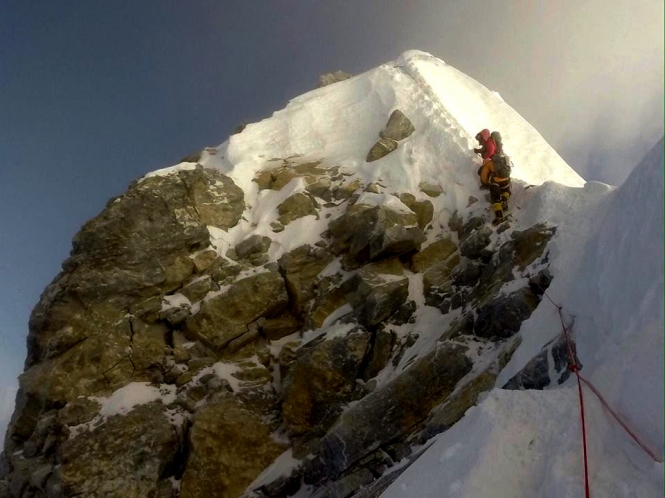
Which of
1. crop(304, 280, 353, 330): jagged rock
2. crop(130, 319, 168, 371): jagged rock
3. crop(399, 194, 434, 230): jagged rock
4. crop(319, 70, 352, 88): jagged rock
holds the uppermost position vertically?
crop(319, 70, 352, 88): jagged rock

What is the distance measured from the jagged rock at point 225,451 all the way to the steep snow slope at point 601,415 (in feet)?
22.0

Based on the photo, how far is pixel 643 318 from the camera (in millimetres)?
4566

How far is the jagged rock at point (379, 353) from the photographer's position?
11763mm

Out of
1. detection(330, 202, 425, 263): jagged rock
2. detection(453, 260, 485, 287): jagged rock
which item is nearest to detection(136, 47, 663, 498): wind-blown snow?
detection(330, 202, 425, 263): jagged rock

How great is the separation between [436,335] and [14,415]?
12550 mm

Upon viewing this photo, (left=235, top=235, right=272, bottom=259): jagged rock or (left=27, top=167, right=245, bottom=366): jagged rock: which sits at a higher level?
(left=27, top=167, right=245, bottom=366): jagged rock

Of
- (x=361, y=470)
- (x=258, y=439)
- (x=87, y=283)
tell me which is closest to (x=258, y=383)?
(x=258, y=439)

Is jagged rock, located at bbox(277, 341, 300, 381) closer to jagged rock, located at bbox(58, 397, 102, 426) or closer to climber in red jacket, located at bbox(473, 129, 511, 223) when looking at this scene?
jagged rock, located at bbox(58, 397, 102, 426)

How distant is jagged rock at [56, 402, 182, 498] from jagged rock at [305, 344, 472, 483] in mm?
4125

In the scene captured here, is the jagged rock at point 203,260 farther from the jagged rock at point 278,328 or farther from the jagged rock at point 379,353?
the jagged rock at point 379,353

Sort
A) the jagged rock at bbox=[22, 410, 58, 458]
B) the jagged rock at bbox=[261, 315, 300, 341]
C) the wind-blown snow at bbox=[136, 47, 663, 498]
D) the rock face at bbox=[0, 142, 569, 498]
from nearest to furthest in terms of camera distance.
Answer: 1. the wind-blown snow at bbox=[136, 47, 663, 498]
2. the rock face at bbox=[0, 142, 569, 498]
3. the jagged rock at bbox=[22, 410, 58, 458]
4. the jagged rock at bbox=[261, 315, 300, 341]

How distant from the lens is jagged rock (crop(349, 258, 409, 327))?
490 inches

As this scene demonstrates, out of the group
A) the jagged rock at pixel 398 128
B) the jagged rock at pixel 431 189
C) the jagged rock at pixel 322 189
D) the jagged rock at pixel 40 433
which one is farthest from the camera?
the jagged rock at pixel 398 128

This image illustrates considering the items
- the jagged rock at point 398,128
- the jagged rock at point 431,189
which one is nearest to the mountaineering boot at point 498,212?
the jagged rock at point 431,189
